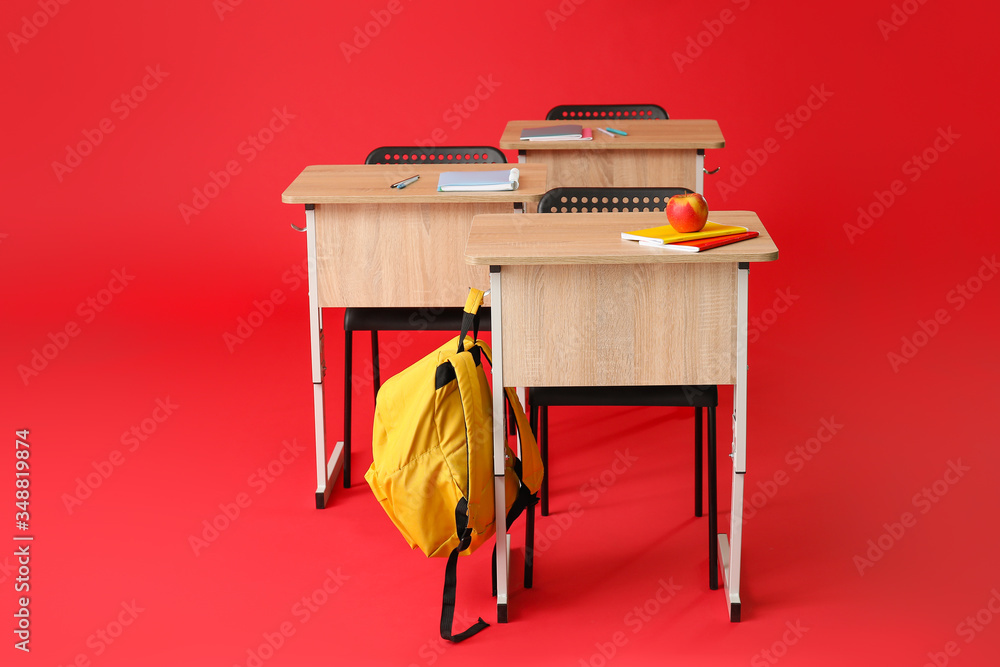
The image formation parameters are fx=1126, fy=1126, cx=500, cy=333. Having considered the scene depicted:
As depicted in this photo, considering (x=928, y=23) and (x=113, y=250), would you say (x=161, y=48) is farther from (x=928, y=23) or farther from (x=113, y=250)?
(x=928, y=23)

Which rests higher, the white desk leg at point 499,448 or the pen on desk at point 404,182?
the pen on desk at point 404,182

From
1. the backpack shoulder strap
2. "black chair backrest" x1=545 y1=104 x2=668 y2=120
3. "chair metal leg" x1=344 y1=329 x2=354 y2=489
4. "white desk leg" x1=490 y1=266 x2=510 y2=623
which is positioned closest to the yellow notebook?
"white desk leg" x1=490 y1=266 x2=510 y2=623

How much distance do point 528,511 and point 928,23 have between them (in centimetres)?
403

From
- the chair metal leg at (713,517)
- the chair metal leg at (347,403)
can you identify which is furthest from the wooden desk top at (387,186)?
the chair metal leg at (713,517)

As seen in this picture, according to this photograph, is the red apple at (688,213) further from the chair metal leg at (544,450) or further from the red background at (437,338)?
the red background at (437,338)

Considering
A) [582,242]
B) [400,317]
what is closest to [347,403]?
[400,317]

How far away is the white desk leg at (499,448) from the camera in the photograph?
2.57m

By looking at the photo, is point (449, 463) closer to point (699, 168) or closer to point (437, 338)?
point (699, 168)

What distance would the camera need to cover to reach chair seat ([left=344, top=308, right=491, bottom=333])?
3312 millimetres

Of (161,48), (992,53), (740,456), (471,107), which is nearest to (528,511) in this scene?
(740,456)

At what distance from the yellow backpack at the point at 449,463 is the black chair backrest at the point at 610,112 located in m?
2.07

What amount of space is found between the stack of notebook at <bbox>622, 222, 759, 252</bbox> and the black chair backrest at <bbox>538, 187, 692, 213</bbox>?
26.9 inches

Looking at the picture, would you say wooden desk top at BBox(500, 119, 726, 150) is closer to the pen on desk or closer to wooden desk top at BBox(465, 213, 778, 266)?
the pen on desk

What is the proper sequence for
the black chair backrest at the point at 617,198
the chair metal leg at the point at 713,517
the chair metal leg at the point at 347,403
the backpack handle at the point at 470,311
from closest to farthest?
1. the backpack handle at the point at 470,311
2. the chair metal leg at the point at 713,517
3. the black chair backrest at the point at 617,198
4. the chair metal leg at the point at 347,403
